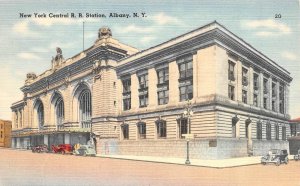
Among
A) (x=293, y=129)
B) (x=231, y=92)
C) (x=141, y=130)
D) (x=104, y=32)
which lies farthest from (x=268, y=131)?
(x=104, y=32)

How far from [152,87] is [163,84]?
154 cm

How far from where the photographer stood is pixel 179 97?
26.1 meters

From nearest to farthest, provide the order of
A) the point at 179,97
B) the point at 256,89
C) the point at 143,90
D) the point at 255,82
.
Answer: the point at 179,97 < the point at 255,82 < the point at 256,89 < the point at 143,90

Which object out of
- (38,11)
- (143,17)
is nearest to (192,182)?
(143,17)

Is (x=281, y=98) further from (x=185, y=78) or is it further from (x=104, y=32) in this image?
(x=104, y=32)

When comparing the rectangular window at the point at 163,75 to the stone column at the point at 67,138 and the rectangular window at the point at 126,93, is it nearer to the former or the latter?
the rectangular window at the point at 126,93

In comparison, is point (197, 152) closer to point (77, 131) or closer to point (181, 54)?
point (181, 54)

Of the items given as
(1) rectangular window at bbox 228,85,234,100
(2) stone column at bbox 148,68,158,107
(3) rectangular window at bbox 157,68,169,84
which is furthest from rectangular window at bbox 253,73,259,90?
(2) stone column at bbox 148,68,158,107

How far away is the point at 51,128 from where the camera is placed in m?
43.9

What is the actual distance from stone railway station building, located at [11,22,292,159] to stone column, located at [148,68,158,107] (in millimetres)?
99

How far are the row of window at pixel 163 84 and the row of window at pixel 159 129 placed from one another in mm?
1891

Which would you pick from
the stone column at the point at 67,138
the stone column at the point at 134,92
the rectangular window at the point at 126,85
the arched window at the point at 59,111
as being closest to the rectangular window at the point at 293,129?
the stone column at the point at 134,92

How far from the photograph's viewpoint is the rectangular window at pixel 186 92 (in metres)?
25.0

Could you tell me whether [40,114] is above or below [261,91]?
below
